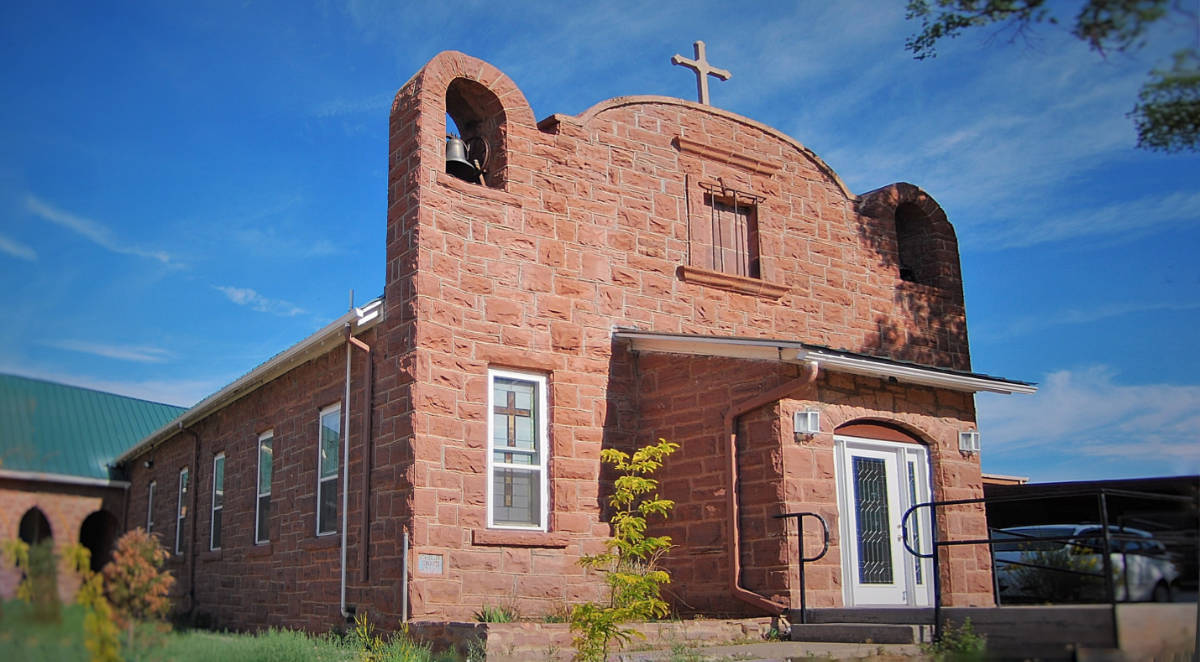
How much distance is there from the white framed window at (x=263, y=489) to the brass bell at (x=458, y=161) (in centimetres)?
416

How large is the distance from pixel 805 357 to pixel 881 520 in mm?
2307

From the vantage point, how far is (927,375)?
10.8m

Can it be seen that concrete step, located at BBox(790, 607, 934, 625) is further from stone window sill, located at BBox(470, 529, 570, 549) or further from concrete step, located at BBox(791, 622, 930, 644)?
stone window sill, located at BBox(470, 529, 570, 549)

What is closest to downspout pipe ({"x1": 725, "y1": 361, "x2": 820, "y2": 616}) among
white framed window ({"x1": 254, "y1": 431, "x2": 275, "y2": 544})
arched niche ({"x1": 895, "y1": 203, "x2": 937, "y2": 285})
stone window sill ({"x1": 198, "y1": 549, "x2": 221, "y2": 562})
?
stone window sill ({"x1": 198, "y1": 549, "x2": 221, "y2": 562})

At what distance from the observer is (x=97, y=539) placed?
3.66 metres

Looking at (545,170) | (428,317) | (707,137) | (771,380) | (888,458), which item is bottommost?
(888,458)

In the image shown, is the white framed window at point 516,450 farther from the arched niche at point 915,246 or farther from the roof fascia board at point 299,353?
the arched niche at point 915,246

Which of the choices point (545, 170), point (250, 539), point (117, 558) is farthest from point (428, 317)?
point (117, 558)

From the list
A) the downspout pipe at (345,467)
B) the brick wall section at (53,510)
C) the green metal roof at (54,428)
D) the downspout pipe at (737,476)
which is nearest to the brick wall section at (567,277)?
the downspout pipe at (345,467)

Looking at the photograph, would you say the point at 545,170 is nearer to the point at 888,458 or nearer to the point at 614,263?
the point at 614,263

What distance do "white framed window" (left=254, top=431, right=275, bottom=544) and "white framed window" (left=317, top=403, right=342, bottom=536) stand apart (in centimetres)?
139

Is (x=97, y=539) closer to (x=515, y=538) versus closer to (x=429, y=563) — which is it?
(x=429, y=563)

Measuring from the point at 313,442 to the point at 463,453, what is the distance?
2752 millimetres

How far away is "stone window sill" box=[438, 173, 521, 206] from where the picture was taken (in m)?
10.5
